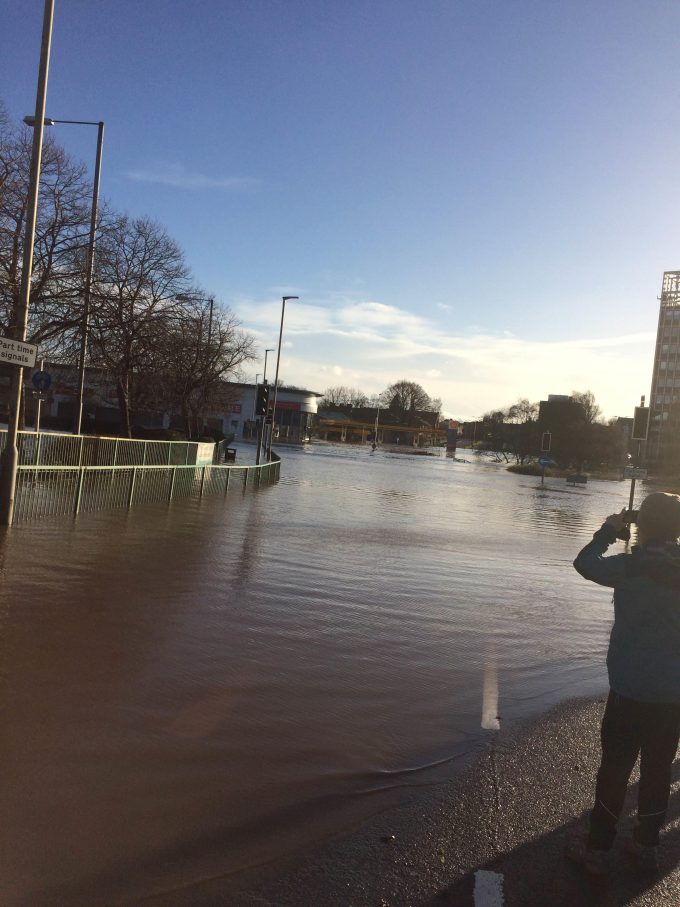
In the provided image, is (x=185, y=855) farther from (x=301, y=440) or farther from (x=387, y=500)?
(x=301, y=440)

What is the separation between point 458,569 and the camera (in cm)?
1345

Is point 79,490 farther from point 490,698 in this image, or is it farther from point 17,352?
point 490,698

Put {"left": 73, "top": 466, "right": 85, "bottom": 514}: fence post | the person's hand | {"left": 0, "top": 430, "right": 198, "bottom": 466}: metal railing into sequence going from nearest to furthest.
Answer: the person's hand, {"left": 0, "top": 430, "right": 198, "bottom": 466}: metal railing, {"left": 73, "top": 466, "right": 85, "bottom": 514}: fence post

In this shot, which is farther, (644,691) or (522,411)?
(522,411)

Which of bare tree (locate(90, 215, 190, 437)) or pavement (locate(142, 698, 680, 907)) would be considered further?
bare tree (locate(90, 215, 190, 437))

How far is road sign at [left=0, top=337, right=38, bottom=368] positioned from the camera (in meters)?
11.9

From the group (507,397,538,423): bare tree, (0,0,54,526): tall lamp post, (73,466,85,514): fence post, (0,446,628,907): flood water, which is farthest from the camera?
(507,397,538,423): bare tree

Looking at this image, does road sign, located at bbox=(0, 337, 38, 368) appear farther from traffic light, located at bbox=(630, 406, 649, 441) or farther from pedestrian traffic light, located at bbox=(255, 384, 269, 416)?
pedestrian traffic light, located at bbox=(255, 384, 269, 416)

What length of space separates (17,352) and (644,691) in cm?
1048

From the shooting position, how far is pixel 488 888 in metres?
3.48

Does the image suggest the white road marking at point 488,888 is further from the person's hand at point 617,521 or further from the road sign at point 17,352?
the road sign at point 17,352

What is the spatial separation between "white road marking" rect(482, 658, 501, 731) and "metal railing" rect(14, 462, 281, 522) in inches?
364

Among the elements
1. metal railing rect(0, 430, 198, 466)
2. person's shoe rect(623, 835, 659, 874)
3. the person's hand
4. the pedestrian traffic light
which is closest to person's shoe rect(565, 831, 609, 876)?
person's shoe rect(623, 835, 659, 874)

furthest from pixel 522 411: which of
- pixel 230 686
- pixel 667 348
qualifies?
pixel 230 686
